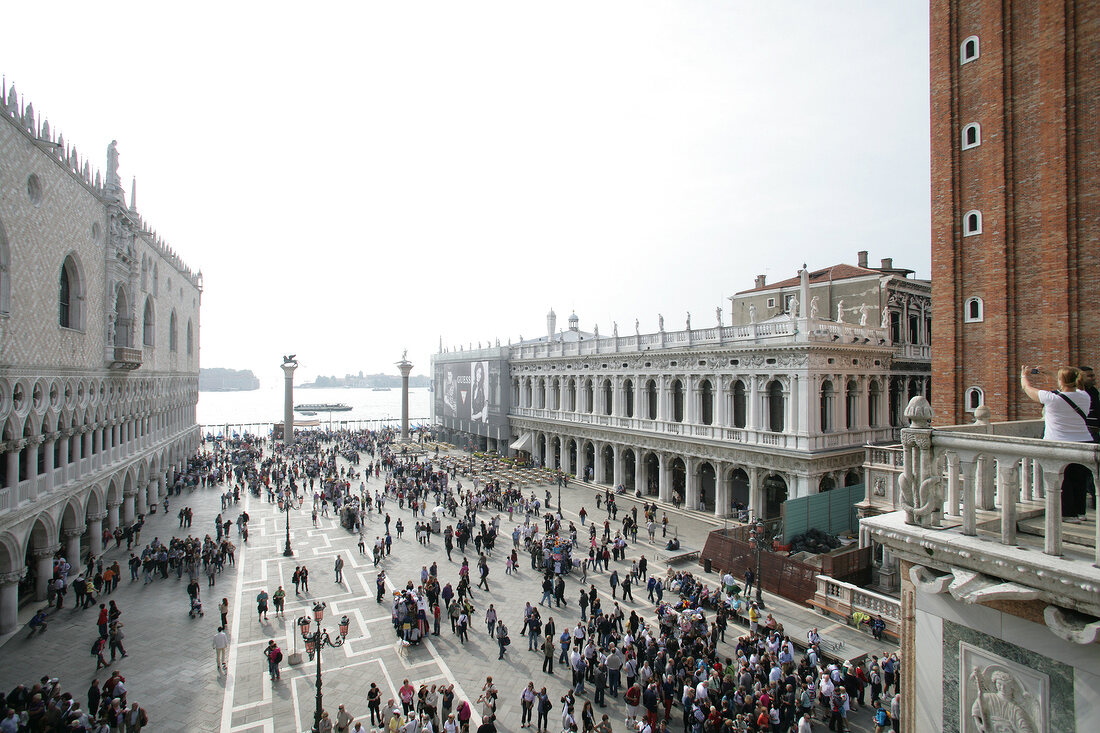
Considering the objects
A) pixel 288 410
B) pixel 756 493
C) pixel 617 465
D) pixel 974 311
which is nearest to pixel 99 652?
pixel 974 311

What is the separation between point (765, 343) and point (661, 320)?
7945mm

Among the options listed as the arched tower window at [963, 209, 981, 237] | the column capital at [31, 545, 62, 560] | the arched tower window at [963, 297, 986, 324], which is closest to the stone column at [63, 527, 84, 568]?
the column capital at [31, 545, 62, 560]

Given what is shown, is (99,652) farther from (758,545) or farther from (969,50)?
(969,50)

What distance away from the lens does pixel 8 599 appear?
1622 cm

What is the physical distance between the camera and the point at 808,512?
73.0ft

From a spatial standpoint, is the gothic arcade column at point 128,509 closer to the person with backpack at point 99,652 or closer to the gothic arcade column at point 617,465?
the person with backpack at point 99,652

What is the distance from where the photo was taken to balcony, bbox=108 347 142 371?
24266 millimetres

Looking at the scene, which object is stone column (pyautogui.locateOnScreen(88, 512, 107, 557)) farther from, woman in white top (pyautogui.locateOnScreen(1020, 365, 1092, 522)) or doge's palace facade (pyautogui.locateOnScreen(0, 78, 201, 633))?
woman in white top (pyautogui.locateOnScreen(1020, 365, 1092, 522))

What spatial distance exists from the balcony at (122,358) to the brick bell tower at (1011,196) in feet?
101

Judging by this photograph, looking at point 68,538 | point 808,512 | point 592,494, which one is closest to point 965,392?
point 808,512

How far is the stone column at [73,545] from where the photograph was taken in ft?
67.2

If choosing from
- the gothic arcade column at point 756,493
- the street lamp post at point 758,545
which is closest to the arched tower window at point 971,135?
the street lamp post at point 758,545

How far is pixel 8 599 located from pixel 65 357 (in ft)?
26.5

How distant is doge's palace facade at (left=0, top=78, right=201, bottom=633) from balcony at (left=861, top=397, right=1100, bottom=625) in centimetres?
2089
